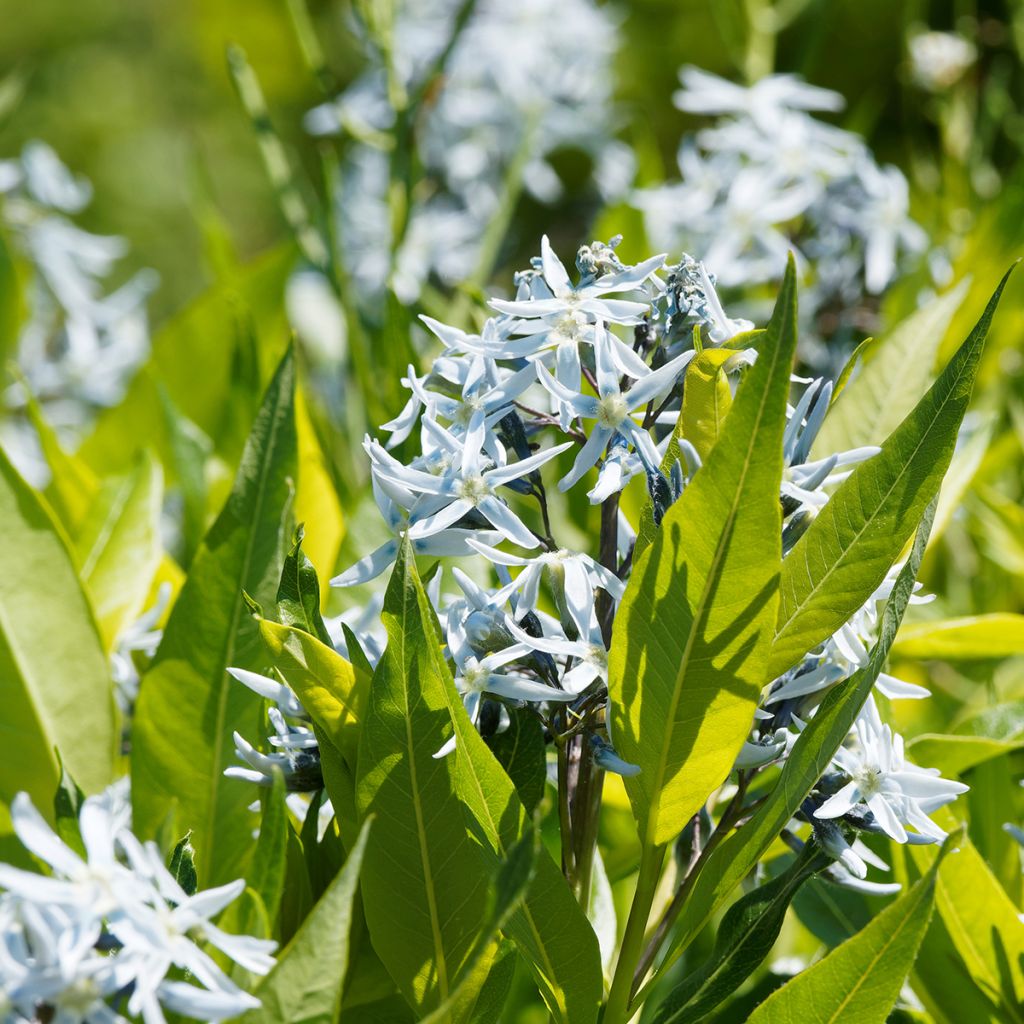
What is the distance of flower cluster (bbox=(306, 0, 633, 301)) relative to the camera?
2566mm

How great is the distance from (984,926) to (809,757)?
0.35 metres

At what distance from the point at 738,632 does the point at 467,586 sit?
0.60 ft

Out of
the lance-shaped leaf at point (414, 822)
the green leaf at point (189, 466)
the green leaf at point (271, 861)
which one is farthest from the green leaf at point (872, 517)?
the green leaf at point (189, 466)

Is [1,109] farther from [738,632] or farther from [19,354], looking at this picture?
[738,632]

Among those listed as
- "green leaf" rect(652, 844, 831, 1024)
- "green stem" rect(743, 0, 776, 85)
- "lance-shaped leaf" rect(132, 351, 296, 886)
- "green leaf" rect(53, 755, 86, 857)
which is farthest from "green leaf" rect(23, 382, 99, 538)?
"green stem" rect(743, 0, 776, 85)

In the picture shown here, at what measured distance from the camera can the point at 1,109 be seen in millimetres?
1992

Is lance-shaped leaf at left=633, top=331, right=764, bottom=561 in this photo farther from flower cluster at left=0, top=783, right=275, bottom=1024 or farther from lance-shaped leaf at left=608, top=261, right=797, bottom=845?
flower cluster at left=0, top=783, right=275, bottom=1024

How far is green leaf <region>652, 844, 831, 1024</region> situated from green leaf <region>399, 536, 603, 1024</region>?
64mm

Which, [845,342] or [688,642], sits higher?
[688,642]

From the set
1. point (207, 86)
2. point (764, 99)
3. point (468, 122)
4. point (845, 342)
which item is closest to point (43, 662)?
point (845, 342)

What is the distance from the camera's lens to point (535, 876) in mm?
744

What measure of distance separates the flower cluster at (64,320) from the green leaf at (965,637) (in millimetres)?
1450

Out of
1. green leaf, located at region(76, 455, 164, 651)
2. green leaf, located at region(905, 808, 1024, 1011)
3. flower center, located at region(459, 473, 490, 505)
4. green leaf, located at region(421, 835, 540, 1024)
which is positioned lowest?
green leaf, located at region(905, 808, 1024, 1011)

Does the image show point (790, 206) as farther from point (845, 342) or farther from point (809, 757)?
point (809, 757)
